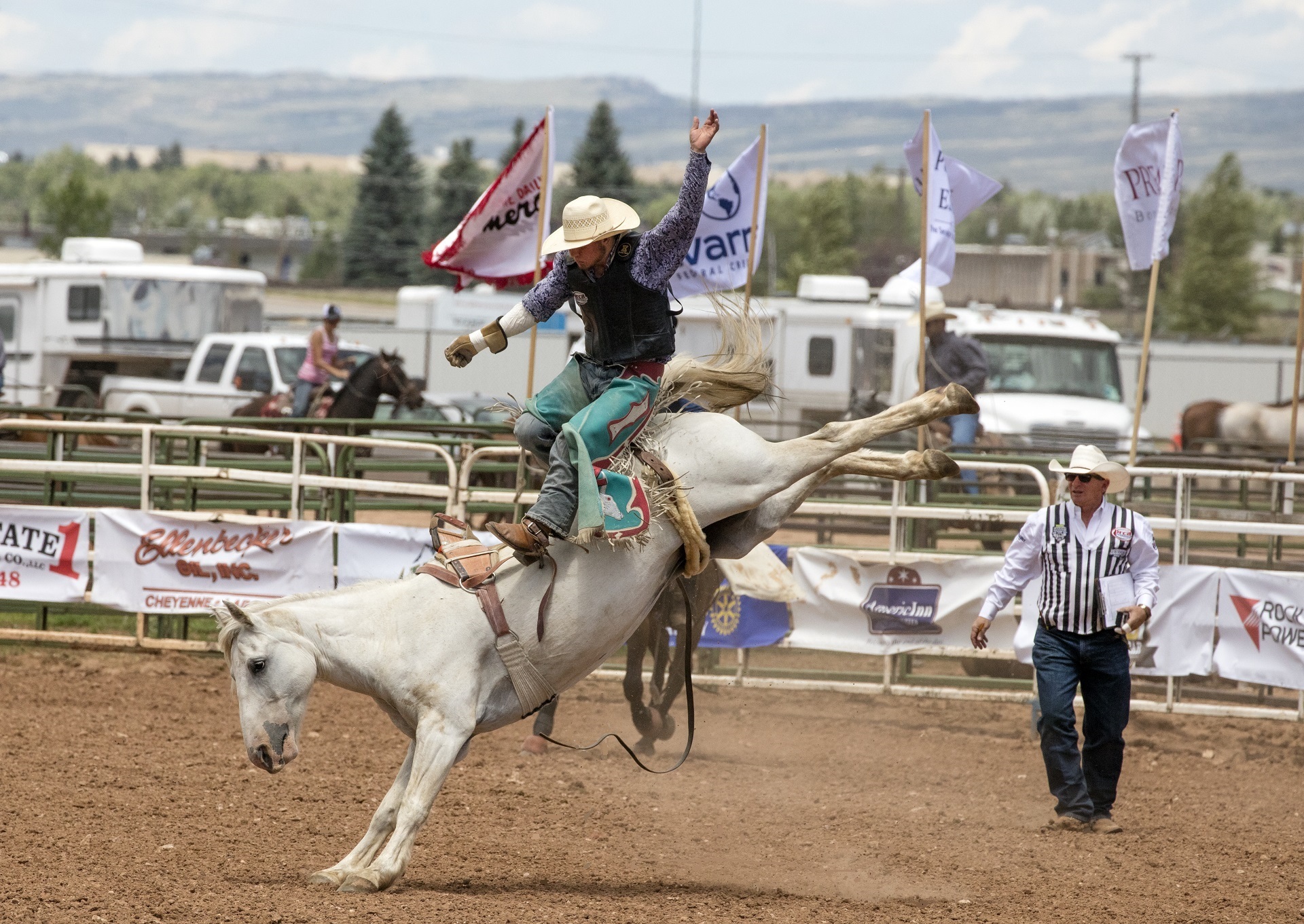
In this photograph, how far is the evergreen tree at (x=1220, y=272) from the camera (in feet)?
233

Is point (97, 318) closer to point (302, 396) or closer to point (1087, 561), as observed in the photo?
point (302, 396)

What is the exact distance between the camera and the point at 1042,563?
7.06 metres

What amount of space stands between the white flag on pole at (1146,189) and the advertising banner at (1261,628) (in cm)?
211

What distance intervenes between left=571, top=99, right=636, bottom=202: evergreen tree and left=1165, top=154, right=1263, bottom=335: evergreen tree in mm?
29627

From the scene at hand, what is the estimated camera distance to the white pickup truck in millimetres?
19500

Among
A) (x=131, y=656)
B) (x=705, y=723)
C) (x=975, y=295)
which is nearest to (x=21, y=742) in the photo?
(x=131, y=656)

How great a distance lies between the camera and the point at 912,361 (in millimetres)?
17703

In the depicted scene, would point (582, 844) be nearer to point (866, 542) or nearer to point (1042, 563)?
point (1042, 563)

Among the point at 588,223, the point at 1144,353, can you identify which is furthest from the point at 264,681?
the point at 1144,353

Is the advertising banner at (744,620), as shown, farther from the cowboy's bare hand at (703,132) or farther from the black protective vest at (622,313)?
the cowboy's bare hand at (703,132)

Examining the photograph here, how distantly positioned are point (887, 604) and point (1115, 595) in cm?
270

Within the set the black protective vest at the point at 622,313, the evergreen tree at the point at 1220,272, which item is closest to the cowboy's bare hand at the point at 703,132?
the black protective vest at the point at 622,313

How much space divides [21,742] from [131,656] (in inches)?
98.4

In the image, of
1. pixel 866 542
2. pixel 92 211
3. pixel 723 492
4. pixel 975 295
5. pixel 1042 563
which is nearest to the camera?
pixel 723 492
